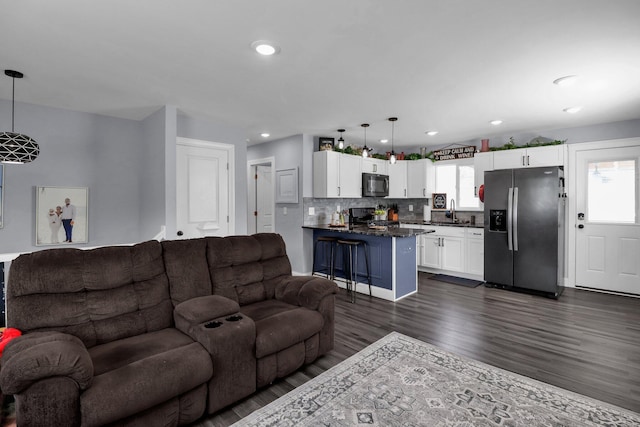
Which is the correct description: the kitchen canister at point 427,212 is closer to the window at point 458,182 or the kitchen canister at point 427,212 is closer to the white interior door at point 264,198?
the window at point 458,182

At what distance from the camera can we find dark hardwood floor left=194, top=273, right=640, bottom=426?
2375 millimetres

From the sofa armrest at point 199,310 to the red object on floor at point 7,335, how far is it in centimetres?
85

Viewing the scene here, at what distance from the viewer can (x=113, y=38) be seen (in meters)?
2.30

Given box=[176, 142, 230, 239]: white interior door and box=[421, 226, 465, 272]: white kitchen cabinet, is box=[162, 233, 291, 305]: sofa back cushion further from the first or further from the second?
box=[421, 226, 465, 272]: white kitchen cabinet

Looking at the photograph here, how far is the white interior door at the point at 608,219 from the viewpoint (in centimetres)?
450

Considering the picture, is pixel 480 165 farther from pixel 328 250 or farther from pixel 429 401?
pixel 429 401

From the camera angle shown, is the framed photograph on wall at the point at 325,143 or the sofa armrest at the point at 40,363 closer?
the sofa armrest at the point at 40,363

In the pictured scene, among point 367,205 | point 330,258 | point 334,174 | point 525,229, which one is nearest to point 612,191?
point 525,229

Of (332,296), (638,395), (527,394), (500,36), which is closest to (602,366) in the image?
(638,395)

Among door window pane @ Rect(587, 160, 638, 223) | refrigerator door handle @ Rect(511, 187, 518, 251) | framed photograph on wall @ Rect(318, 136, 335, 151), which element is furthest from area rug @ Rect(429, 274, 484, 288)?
framed photograph on wall @ Rect(318, 136, 335, 151)

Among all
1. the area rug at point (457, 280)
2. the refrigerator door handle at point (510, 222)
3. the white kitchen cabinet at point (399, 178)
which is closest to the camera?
the refrigerator door handle at point (510, 222)

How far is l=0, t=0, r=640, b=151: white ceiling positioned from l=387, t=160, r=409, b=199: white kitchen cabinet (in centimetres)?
231

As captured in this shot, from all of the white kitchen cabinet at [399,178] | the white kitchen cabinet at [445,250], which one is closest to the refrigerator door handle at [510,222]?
the white kitchen cabinet at [445,250]

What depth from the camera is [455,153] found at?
6.24 metres
